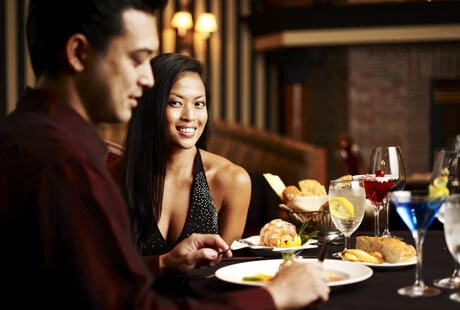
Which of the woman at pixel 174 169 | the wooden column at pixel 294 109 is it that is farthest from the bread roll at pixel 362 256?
the wooden column at pixel 294 109

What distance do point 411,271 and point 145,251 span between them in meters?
0.85

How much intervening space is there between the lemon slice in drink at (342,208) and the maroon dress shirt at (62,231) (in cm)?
85

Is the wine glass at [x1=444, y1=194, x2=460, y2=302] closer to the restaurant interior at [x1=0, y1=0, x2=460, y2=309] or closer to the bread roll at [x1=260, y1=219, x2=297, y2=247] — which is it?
the bread roll at [x1=260, y1=219, x2=297, y2=247]

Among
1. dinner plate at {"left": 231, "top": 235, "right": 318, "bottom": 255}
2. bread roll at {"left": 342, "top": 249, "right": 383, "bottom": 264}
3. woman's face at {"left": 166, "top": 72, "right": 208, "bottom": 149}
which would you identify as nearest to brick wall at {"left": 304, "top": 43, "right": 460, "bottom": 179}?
woman's face at {"left": 166, "top": 72, "right": 208, "bottom": 149}

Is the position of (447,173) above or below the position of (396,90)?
below

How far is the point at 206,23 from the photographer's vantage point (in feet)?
31.0

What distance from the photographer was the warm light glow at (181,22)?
31.1 ft

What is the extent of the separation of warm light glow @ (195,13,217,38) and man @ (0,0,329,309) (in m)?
8.11

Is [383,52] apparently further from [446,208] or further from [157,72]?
[446,208]

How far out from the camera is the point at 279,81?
10133 mm

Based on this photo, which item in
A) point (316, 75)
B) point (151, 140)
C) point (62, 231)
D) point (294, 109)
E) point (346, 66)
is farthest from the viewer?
Result: point (294, 109)

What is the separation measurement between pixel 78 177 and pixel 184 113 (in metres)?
1.42

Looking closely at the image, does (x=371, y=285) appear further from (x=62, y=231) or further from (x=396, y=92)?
(x=396, y=92)

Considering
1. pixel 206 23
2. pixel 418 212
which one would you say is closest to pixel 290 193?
pixel 418 212
